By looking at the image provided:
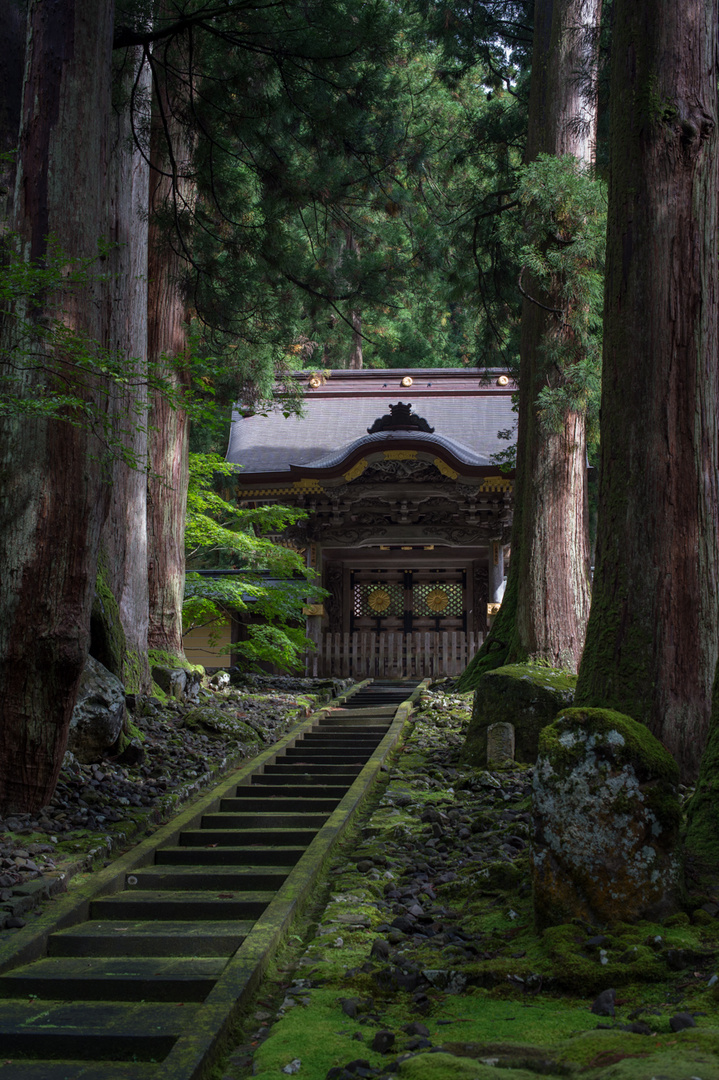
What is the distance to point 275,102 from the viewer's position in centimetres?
707

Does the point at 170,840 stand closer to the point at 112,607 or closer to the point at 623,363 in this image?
the point at 112,607

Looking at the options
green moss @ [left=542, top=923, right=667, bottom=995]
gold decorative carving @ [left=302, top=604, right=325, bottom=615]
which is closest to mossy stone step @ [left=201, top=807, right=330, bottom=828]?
green moss @ [left=542, top=923, right=667, bottom=995]

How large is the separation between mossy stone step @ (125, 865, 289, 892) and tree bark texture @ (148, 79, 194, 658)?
14.6 feet

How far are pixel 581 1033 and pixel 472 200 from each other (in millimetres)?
8955

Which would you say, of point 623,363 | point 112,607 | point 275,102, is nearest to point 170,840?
point 112,607

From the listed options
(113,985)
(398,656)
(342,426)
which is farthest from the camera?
(342,426)

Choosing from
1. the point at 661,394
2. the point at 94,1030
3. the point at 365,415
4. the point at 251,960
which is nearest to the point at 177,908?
the point at 251,960

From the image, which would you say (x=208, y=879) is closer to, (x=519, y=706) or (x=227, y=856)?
(x=227, y=856)

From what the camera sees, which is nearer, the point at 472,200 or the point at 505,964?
the point at 505,964

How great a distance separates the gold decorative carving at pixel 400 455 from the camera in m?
13.7

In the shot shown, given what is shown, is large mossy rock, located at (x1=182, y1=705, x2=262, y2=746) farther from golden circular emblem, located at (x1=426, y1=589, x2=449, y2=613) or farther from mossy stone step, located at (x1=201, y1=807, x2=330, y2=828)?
golden circular emblem, located at (x1=426, y1=589, x2=449, y2=613)

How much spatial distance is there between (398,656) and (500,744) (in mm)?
8238

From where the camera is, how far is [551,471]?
7938 millimetres

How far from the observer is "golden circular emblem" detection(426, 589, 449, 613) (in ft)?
55.3
